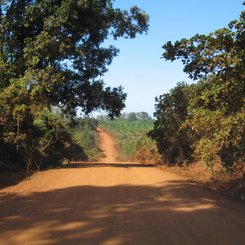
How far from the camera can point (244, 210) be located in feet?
33.2

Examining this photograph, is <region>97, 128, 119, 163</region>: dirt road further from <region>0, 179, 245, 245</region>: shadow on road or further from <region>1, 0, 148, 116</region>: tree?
<region>0, 179, 245, 245</region>: shadow on road

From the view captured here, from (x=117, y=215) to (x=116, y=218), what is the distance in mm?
313

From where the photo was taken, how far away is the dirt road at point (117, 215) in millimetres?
7148

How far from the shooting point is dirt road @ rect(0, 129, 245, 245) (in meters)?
7.15

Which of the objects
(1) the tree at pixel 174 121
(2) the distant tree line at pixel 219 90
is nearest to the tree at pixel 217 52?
(2) the distant tree line at pixel 219 90

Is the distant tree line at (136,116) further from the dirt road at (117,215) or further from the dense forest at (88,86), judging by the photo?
the dirt road at (117,215)

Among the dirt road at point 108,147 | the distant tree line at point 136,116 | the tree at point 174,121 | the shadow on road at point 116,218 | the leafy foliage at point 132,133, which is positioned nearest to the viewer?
the shadow on road at point 116,218

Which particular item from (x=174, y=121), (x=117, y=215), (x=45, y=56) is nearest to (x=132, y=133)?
(x=174, y=121)

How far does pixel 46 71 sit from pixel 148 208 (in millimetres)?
13191

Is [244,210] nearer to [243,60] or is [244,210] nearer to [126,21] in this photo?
[243,60]

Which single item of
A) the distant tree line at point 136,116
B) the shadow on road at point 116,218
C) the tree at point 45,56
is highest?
the distant tree line at point 136,116

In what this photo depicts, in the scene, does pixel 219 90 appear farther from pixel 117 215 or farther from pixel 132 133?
pixel 132 133

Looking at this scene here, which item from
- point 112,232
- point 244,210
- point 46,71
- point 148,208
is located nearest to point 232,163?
point 244,210

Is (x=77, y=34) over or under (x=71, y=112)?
over
